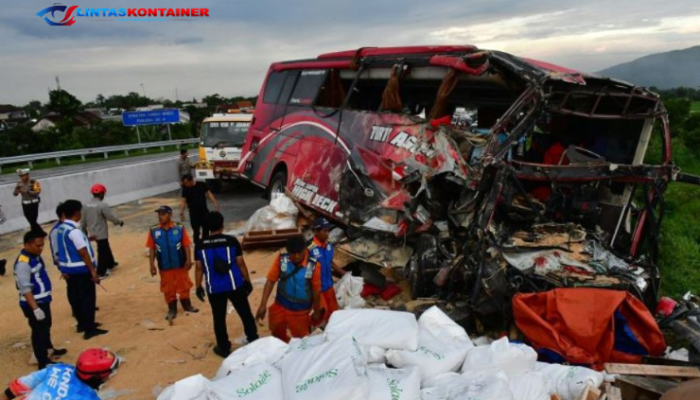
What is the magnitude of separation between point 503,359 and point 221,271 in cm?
251

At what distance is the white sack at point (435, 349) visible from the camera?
11.9ft

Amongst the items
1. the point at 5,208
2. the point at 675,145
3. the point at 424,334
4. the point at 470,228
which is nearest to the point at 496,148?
the point at 470,228

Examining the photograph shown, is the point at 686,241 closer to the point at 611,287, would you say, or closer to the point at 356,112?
the point at 611,287

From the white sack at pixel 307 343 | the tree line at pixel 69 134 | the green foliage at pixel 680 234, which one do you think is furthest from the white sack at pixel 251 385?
the tree line at pixel 69 134

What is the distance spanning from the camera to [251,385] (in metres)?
3.31

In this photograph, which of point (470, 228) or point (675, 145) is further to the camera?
point (675, 145)

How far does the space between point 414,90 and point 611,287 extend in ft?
13.7

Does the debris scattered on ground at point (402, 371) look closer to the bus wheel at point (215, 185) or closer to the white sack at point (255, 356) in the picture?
the white sack at point (255, 356)

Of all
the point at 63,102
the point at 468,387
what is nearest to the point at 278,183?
the point at 468,387

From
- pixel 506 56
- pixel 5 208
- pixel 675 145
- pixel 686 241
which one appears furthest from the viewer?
pixel 675 145

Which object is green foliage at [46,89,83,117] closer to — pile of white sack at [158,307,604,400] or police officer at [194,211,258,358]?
police officer at [194,211,258,358]

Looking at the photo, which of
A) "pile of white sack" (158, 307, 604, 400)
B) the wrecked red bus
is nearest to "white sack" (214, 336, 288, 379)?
"pile of white sack" (158, 307, 604, 400)

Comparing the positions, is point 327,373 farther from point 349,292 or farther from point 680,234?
point 680,234

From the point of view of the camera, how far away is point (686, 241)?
28.2ft
